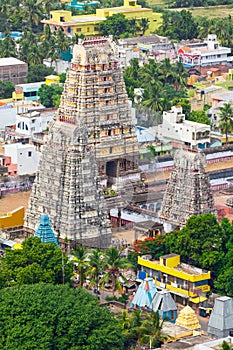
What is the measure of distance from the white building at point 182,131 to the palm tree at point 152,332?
48.5 metres

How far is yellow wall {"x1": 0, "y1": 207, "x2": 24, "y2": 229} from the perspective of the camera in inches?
4286

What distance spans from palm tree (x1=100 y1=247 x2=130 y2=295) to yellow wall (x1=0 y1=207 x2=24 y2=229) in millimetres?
13334

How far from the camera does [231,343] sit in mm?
83062

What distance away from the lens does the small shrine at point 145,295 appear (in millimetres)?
92875

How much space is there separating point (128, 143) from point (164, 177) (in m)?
4.95

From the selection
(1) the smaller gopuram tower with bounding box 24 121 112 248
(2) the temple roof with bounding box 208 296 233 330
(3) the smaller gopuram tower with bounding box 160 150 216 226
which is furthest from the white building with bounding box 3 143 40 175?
(2) the temple roof with bounding box 208 296 233 330

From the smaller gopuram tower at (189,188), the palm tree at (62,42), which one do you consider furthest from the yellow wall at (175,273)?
the palm tree at (62,42)

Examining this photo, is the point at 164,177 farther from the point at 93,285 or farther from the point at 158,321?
the point at 158,321

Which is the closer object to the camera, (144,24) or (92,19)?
(92,19)

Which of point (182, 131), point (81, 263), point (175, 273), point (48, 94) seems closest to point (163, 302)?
point (175, 273)

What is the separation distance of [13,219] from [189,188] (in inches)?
472

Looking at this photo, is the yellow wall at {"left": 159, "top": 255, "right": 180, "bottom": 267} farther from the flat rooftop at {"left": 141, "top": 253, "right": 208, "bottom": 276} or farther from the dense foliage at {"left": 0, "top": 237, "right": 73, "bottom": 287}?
the dense foliage at {"left": 0, "top": 237, "right": 73, "bottom": 287}

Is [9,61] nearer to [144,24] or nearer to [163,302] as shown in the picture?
[144,24]

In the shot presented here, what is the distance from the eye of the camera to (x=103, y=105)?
375 feet
